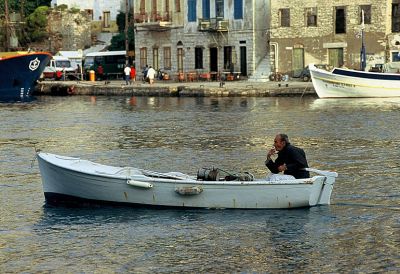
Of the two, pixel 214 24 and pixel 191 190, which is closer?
pixel 191 190

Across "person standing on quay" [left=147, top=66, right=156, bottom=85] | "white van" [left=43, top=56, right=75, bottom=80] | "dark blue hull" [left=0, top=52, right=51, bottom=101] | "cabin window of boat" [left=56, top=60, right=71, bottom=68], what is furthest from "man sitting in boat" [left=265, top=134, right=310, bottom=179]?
"cabin window of boat" [left=56, top=60, right=71, bottom=68]

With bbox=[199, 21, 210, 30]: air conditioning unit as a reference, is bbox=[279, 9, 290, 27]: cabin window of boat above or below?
above

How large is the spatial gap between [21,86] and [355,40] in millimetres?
24005

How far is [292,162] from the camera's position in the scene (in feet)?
67.1

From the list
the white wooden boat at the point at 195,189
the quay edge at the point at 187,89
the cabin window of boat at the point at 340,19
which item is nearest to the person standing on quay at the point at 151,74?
the quay edge at the point at 187,89

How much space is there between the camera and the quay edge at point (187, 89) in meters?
58.3

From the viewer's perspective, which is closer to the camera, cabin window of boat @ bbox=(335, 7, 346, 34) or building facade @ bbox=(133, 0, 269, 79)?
cabin window of boat @ bbox=(335, 7, 346, 34)

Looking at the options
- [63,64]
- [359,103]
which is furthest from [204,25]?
[359,103]

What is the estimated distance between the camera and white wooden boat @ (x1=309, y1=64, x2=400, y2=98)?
55562 millimetres

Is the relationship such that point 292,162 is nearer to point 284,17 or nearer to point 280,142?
point 280,142

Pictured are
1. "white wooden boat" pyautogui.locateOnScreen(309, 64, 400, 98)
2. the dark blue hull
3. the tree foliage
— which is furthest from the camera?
the tree foliage

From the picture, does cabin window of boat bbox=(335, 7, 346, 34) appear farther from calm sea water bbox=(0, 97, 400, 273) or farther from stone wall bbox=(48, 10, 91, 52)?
stone wall bbox=(48, 10, 91, 52)

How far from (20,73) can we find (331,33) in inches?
889

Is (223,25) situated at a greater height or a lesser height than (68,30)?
greater
